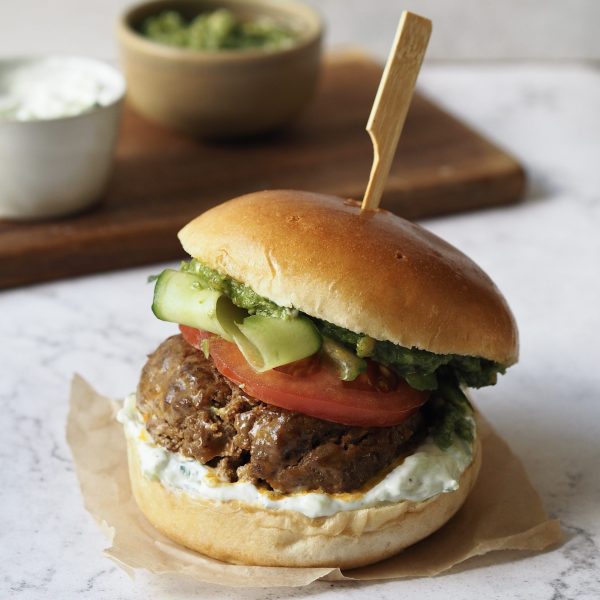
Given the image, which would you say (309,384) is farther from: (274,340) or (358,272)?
(358,272)

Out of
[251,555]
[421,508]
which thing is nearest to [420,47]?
[421,508]

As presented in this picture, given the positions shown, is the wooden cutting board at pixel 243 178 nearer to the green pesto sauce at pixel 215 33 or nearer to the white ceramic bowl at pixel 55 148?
the white ceramic bowl at pixel 55 148

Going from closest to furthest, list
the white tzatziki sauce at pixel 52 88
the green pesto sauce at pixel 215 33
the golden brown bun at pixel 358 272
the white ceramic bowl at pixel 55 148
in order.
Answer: the golden brown bun at pixel 358 272
the white ceramic bowl at pixel 55 148
the white tzatziki sauce at pixel 52 88
the green pesto sauce at pixel 215 33

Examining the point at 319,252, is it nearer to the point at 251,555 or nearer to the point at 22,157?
the point at 251,555

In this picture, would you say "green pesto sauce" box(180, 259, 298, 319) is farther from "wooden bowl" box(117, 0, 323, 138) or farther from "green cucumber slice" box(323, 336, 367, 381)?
"wooden bowl" box(117, 0, 323, 138)

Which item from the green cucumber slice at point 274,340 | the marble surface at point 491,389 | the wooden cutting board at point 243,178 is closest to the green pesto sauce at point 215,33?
the wooden cutting board at point 243,178
